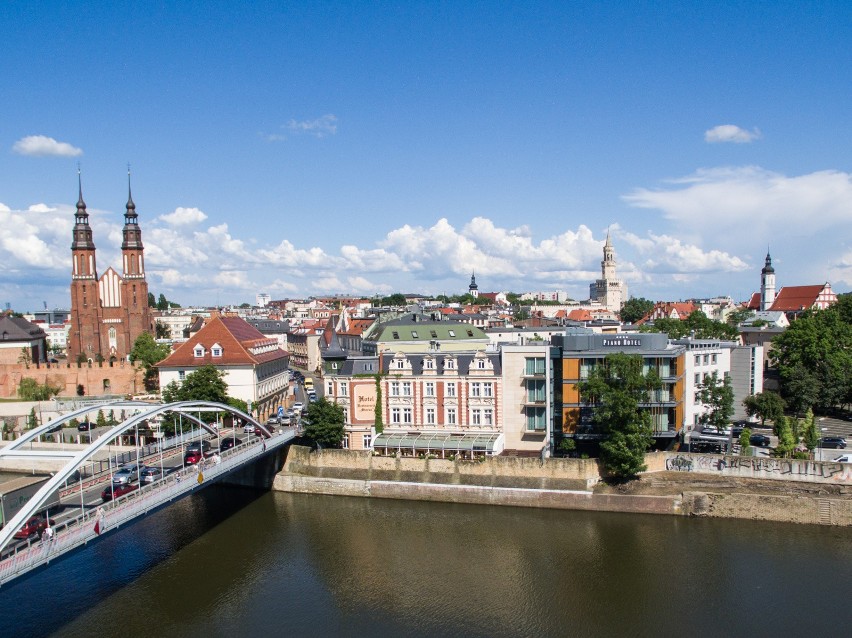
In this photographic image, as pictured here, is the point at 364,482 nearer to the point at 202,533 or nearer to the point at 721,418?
the point at 202,533

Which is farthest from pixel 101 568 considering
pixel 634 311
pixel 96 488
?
pixel 634 311


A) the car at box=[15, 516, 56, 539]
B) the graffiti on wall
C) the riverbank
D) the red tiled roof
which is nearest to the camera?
the car at box=[15, 516, 56, 539]

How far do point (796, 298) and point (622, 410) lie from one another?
98.0 meters

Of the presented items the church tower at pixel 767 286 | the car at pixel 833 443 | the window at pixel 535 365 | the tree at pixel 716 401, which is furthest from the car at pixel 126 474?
the church tower at pixel 767 286

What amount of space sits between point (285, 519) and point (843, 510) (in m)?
32.1

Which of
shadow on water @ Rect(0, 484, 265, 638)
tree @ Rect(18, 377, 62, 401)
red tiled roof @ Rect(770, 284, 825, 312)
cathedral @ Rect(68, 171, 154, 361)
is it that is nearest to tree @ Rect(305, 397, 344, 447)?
shadow on water @ Rect(0, 484, 265, 638)

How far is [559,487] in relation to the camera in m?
42.0

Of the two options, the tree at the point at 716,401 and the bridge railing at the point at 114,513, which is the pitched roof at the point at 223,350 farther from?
the tree at the point at 716,401

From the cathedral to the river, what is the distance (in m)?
47.8

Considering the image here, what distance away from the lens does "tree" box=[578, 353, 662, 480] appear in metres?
40.8

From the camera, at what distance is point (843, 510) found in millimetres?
38031

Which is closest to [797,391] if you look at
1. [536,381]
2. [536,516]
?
[536,381]

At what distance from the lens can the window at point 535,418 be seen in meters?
46.5

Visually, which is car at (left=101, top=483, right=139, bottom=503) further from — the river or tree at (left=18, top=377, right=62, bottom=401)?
tree at (left=18, top=377, right=62, bottom=401)
